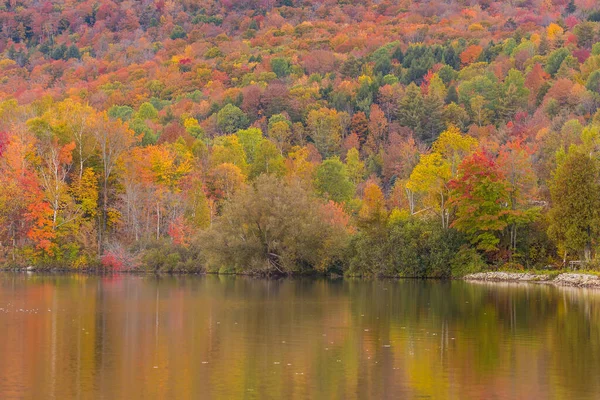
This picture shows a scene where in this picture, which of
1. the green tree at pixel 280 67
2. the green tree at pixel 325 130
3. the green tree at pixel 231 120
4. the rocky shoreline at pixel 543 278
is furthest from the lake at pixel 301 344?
the green tree at pixel 280 67

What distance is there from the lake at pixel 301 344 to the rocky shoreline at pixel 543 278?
3.65m

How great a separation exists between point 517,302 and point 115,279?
30.1 meters

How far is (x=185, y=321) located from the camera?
34469 millimetres

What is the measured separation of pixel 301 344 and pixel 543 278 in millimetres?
31725

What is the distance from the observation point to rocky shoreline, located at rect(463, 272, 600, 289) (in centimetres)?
5141

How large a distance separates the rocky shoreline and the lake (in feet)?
12.0

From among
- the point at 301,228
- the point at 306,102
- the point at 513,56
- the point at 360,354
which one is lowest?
the point at 360,354

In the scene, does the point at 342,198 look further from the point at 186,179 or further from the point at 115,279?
the point at 115,279

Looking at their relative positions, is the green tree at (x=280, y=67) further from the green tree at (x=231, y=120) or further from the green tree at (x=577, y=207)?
the green tree at (x=577, y=207)

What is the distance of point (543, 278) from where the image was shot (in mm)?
56188

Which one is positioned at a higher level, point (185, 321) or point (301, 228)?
point (301, 228)

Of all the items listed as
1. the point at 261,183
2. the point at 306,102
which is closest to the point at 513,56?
the point at 306,102

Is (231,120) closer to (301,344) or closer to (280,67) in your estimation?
(280,67)

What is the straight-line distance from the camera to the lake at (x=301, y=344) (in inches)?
840
